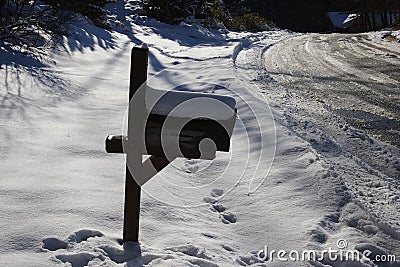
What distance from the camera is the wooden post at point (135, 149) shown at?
98.7 inches

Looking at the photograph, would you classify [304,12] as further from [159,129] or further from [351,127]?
[159,129]

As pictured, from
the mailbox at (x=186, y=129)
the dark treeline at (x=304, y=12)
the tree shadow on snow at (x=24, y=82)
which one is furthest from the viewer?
the dark treeline at (x=304, y=12)

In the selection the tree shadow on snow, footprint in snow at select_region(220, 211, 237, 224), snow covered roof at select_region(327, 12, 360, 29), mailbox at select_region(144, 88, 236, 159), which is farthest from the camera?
snow covered roof at select_region(327, 12, 360, 29)

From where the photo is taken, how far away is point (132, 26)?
1800 centimetres

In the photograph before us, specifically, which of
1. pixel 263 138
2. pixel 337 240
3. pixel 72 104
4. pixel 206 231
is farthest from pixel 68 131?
pixel 337 240

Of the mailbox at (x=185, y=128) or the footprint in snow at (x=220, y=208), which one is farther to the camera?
the footprint in snow at (x=220, y=208)

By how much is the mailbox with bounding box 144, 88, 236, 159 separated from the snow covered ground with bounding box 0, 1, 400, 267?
0.67 metres

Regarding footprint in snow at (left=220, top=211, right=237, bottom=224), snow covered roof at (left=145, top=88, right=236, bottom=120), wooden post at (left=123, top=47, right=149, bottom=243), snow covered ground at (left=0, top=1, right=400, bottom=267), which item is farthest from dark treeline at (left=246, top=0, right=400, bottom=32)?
wooden post at (left=123, top=47, right=149, bottom=243)

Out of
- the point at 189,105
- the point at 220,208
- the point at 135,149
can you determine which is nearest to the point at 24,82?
the point at 220,208

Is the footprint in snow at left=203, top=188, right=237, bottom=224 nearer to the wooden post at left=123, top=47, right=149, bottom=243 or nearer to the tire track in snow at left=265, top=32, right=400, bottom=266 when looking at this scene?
the tire track in snow at left=265, top=32, right=400, bottom=266

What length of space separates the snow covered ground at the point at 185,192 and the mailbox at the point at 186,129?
67 cm

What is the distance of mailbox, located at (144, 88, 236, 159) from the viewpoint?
2.48m

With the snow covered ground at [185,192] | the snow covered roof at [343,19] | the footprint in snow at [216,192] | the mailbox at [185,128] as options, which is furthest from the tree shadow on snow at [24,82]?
the snow covered roof at [343,19]

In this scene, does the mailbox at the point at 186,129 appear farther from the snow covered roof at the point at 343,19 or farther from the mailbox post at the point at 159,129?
the snow covered roof at the point at 343,19
